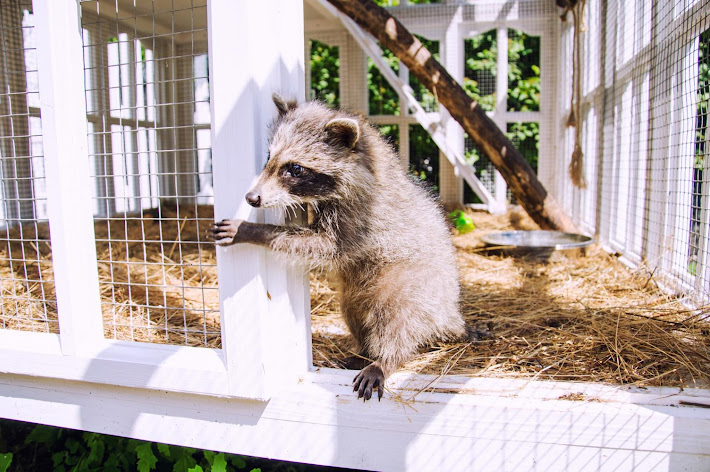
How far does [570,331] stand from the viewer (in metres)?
2.58

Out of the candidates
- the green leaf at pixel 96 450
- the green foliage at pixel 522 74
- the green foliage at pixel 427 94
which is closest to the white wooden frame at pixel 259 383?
the green leaf at pixel 96 450

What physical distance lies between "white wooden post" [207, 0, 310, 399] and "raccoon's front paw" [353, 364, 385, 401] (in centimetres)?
28

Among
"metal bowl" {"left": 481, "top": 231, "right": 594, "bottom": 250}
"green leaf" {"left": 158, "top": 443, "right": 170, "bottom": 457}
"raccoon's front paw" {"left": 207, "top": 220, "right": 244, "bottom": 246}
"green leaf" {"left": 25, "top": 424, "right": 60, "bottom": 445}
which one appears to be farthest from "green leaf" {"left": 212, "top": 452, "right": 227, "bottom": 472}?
"metal bowl" {"left": 481, "top": 231, "right": 594, "bottom": 250}

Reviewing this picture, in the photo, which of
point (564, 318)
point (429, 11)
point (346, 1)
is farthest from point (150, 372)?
point (429, 11)

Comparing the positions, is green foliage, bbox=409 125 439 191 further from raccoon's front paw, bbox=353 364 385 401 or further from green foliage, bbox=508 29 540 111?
raccoon's front paw, bbox=353 364 385 401

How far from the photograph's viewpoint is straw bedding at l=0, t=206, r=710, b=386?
2088 millimetres

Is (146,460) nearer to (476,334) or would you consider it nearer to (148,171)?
(476,334)

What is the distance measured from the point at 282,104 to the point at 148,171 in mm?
3410

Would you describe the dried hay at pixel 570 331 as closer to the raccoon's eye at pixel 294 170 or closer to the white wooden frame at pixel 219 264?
the white wooden frame at pixel 219 264

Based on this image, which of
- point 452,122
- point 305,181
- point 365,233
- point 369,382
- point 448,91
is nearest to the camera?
point 369,382

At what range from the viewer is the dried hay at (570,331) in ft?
6.77

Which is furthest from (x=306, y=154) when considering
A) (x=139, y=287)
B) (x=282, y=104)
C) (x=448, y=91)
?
(x=448, y=91)

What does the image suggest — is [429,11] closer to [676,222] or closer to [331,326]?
[676,222]

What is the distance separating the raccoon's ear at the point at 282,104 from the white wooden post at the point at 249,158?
0.11ft
